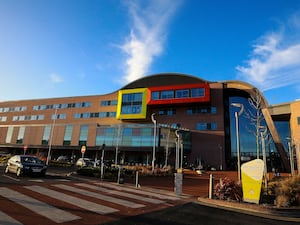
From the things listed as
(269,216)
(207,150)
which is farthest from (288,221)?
(207,150)

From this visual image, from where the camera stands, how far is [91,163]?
3338 centimetres

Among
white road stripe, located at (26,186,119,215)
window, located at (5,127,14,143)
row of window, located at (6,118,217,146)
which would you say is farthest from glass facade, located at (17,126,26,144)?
white road stripe, located at (26,186,119,215)

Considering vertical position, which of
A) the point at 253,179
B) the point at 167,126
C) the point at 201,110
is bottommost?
the point at 253,179

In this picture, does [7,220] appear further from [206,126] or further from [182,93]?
[206,126]

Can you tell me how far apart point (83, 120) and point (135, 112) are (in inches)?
727

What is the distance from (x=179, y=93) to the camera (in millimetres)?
56188

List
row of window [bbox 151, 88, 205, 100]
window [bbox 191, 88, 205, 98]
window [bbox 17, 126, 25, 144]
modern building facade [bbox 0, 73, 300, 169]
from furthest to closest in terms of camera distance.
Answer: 1. window [bbox 17, 126, 25, 144]
2. row of window [bbox 151, 88, 205, 100]
3. window [bbox 191, 88, 205, 98]
4. modern building facade [bbox 0, 73, 300, 169]

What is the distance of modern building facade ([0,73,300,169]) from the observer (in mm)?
51625

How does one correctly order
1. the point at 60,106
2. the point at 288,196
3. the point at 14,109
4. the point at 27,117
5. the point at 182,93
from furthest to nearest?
the point at 14,109
the point at 27,117
the point at 60,106
the point at 182,93
the point at 288,196

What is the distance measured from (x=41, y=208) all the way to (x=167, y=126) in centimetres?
4521

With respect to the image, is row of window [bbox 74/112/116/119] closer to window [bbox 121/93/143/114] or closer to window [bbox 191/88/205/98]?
window [bbox 121/93/143/114]

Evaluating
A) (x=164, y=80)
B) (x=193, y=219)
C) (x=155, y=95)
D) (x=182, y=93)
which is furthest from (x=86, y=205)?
(x=164, y=80)

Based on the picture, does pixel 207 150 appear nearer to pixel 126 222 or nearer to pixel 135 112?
pixel 135 112

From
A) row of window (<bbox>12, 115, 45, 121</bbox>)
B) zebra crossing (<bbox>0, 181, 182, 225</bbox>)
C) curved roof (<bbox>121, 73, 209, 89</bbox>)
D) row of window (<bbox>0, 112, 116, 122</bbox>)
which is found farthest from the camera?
row of window (<bbox>12, 115, 45, 121</bbox>)
